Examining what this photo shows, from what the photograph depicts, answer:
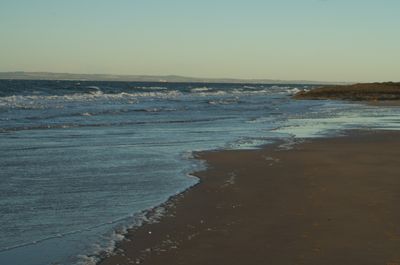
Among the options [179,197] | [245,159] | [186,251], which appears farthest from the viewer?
[245,159]

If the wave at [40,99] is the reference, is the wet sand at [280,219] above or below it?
above

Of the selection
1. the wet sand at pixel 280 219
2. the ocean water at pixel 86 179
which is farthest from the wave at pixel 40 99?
the wet sand at pixel 280 219

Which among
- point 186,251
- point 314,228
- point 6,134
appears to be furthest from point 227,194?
point 6,134

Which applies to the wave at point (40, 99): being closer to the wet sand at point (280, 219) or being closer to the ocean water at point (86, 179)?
the ocean water at point (86, 179)

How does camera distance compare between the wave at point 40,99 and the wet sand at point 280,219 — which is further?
the wave at point 40,99

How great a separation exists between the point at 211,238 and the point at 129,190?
328cm

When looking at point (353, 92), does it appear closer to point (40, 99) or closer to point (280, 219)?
point (40, 99)

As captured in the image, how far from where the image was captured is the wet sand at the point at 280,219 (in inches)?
245

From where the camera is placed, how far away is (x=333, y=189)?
9875 mm

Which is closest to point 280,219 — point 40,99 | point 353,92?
point 40,99

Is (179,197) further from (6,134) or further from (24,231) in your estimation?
(6,134)

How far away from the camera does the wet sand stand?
621 centimetres

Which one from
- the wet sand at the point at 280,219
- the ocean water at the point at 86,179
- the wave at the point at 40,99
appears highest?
the wet sand at the point at 280,219

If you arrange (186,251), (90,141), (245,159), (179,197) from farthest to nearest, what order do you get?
(90,141), (245,159), (179,197), (186,251)
